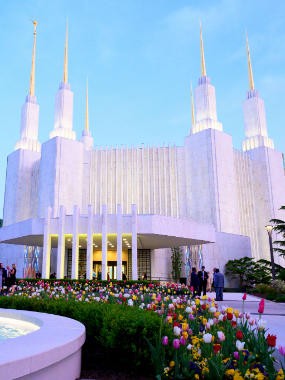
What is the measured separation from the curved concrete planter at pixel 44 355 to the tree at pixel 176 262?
98.3 ft

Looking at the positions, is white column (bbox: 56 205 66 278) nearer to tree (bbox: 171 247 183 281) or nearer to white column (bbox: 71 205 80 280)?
white column (bbox: 71 205 80 280)

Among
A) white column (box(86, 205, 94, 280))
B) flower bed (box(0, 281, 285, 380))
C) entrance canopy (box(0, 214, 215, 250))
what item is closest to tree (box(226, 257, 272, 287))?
entrance canopy (box(0, 214, 215, 250))

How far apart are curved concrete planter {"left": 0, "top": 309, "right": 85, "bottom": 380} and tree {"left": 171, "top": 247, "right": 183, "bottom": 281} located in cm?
2996

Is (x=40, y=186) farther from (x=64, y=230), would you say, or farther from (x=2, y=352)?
(x=2, y=352)

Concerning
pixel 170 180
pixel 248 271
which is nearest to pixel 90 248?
pixel 248 271

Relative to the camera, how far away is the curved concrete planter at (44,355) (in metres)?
3.09

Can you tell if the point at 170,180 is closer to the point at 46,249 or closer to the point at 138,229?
the point at 138,229

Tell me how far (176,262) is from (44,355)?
105ft

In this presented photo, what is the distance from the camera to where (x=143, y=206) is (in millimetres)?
39062

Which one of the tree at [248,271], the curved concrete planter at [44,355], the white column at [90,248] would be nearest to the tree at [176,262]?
the tree at [248,271]

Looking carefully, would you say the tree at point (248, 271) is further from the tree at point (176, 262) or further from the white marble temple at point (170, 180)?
the tree at point (176, 262)

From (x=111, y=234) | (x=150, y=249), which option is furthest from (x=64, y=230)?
(x=150, y=249)

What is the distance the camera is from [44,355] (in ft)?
11.2

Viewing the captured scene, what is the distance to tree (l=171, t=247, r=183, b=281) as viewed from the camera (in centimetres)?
3409
